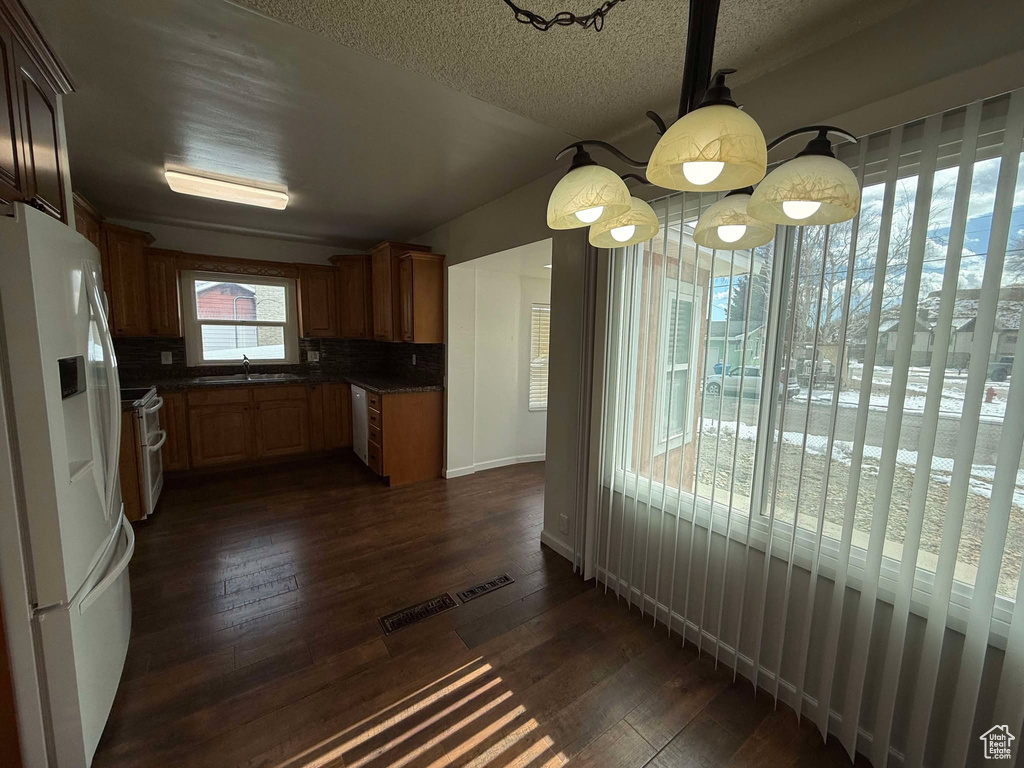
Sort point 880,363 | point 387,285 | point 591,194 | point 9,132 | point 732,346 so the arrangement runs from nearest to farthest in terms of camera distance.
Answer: point 591,194 → point 9,132 → point 880,363 → point 732,346 → point 387,285

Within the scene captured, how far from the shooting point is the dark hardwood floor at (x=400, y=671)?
1449mm

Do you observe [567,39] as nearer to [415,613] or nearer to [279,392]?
[415,613]

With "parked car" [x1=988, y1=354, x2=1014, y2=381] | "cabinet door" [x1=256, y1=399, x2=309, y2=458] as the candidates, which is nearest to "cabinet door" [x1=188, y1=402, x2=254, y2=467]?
"cabinet door" [x1=256, y1=399, x2=309, y2=458]

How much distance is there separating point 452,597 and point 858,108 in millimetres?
2784

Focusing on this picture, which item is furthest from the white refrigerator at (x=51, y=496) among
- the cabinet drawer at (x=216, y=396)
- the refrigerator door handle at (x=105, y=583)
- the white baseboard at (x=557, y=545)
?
the cabinet drawer at (x=216, y=396)

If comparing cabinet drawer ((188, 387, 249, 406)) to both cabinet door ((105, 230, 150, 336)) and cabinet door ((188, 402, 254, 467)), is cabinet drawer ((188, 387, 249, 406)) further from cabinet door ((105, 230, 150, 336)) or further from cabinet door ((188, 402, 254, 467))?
cabinet door ((105, 230, 150, 336))

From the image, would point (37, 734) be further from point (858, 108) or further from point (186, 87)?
point (858, 108)

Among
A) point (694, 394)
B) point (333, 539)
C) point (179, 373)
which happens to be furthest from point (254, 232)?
point (694, 394)

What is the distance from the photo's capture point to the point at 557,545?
9.07 ft

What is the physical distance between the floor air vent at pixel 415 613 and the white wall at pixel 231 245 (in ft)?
14.1

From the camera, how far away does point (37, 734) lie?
3.99 feet

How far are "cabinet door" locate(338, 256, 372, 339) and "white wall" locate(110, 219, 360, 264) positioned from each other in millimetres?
→ 425

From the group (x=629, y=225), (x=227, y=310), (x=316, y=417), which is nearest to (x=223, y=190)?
(x=227, y=310)

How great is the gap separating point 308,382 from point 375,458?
4.28 feet
